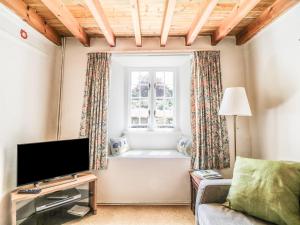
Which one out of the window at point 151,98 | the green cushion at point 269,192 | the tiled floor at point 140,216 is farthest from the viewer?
the window at point 151,98

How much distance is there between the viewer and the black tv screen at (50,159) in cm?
199

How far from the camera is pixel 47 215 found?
2.27 m

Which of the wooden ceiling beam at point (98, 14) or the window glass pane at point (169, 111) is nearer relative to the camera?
the wooden ceiling beam at point (98, 14)

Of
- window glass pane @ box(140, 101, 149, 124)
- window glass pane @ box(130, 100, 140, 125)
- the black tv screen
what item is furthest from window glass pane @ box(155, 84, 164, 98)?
the black tv screen

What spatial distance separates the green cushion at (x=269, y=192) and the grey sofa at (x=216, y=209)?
3.0 inches

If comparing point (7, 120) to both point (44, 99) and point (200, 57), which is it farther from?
point (200, 57)

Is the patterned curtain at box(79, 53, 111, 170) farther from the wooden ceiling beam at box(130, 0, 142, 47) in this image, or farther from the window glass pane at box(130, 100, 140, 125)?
the window glass pane at box(130, 100, 140, 125)

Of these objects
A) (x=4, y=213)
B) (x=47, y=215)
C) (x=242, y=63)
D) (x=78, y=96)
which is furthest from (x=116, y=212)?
(x=242, y=63)

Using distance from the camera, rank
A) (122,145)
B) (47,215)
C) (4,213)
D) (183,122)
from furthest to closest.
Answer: (183,122) < (122,145) < (47,215) < (4,213)

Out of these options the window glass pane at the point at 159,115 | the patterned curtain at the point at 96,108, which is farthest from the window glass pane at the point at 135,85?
the patterned curtain at the point at 96,108

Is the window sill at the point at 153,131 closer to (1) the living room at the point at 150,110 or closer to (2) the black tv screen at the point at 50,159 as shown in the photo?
(1) the living room at the point at 150,110

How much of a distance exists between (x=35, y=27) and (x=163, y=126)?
2422 millimetres

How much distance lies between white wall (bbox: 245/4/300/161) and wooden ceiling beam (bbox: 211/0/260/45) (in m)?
0.49

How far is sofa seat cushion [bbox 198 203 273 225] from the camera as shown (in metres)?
1.44
